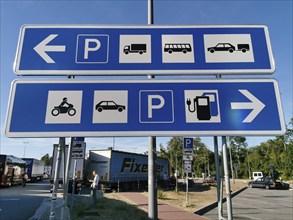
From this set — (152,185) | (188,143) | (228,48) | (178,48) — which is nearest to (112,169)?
(188,143)

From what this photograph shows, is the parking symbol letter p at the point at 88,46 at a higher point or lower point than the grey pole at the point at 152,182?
higher

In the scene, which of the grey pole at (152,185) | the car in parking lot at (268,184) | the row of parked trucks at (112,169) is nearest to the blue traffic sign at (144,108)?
the grey pole at (152,185)

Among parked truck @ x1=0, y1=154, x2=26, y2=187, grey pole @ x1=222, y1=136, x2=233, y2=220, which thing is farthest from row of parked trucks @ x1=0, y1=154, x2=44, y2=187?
grey pole @ x1=222, y1=136, x2=233, y2=220

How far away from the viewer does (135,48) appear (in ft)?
8.95

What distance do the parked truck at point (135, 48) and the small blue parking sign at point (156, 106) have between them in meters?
0.52

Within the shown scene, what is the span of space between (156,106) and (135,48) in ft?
2.45

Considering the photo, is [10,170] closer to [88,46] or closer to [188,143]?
[188,143]

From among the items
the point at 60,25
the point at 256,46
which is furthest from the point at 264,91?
the point at 60,25

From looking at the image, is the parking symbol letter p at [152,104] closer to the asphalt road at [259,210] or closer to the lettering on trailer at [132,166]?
the asphalt road at [259,210]

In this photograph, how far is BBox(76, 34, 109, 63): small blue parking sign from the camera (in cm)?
263

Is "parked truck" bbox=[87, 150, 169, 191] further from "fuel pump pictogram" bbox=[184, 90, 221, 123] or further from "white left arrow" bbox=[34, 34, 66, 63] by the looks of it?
"fuel pump pictogram" bbox=[184, 90, 221, 123]

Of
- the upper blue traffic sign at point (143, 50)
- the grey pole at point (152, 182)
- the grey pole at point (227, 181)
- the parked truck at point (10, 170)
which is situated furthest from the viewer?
the parked truck at point (10, 170)

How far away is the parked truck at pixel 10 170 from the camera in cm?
2504

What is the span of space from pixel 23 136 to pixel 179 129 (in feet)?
4.64
